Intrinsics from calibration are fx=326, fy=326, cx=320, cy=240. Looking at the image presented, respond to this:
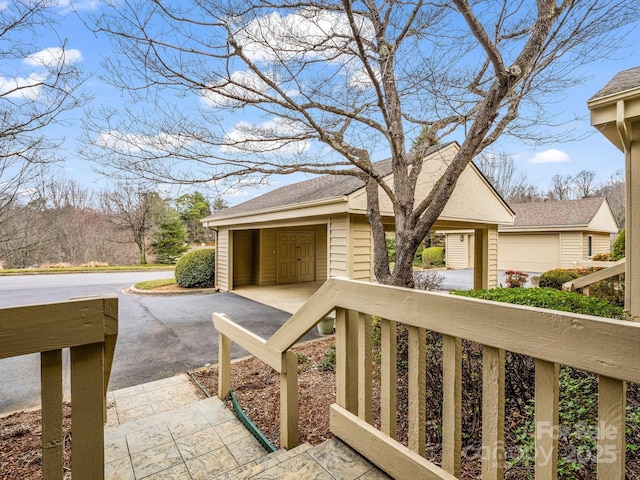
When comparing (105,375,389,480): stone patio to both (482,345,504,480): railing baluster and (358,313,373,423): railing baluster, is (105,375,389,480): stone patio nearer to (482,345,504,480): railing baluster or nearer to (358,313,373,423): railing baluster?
(358,313,373,423): railing baluster

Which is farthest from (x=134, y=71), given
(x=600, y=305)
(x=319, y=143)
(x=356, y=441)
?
(x=600, y=305)

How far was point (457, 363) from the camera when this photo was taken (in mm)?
1363

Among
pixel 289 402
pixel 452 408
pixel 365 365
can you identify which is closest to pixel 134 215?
pixel 289 402

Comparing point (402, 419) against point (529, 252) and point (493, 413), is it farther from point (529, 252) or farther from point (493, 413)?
point (529, 252)

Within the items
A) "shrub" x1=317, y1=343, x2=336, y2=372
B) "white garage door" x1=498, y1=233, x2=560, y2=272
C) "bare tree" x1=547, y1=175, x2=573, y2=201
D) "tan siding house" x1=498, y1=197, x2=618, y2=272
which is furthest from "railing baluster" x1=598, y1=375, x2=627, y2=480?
"bare tree" x1=547, y1=175, x2=573, y2=201

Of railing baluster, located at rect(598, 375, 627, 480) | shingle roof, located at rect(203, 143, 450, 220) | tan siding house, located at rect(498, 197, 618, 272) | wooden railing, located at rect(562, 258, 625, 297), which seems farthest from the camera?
tan siding house, located at rect(498, 197, 618, 272)

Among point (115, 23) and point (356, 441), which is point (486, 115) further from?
point (115, 23)

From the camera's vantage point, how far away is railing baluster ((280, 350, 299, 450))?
2.37 metres

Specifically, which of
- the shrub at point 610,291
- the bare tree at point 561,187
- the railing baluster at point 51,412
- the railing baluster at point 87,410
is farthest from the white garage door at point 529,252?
the railing baluster at point 51,412

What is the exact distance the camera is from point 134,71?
4129 millimetres

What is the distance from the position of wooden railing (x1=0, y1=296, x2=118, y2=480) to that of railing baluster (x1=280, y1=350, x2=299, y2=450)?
1.33 m

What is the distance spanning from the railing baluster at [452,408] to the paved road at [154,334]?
4.07 metres

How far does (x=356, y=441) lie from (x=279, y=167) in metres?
3.89

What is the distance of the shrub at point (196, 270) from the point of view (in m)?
11.8
